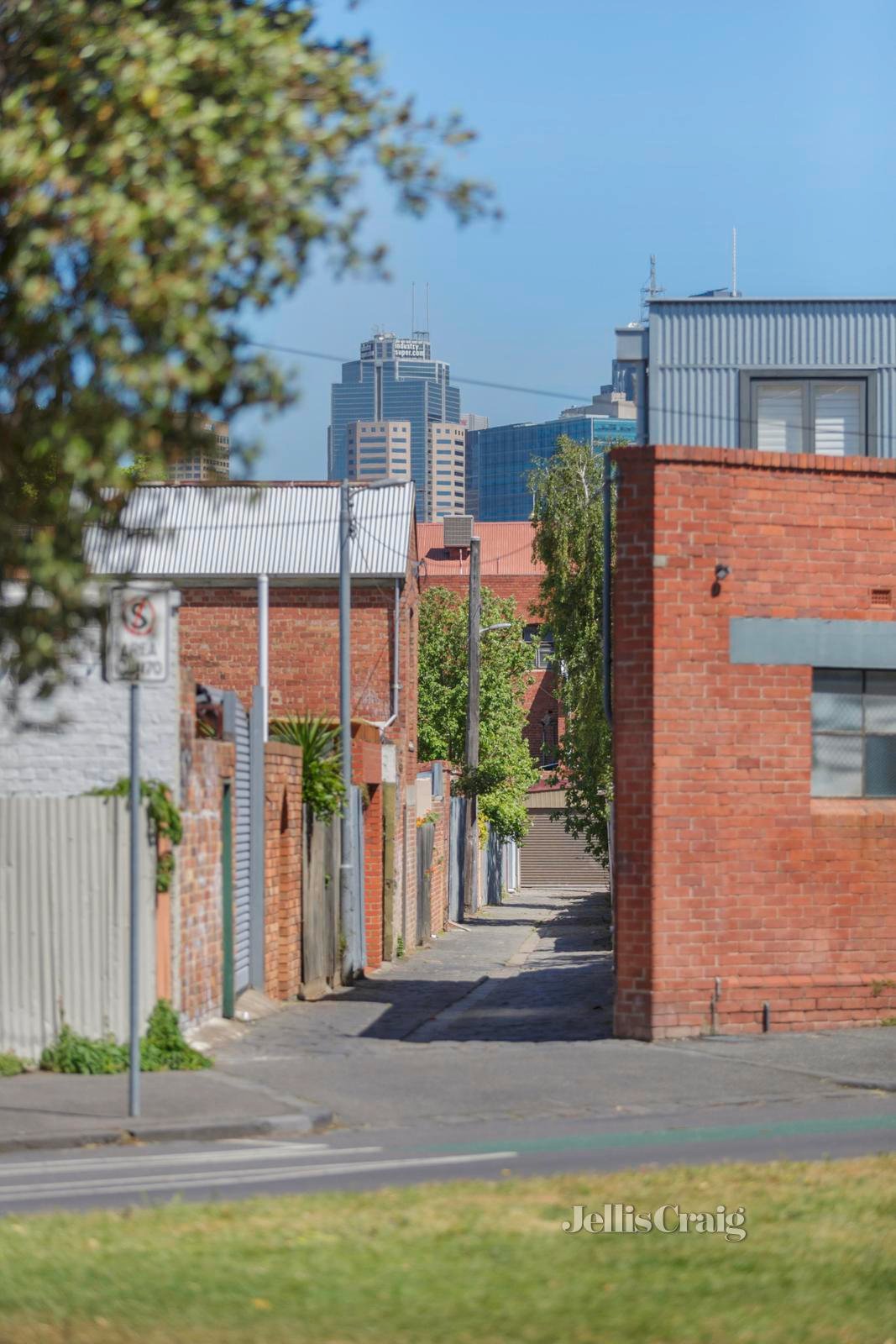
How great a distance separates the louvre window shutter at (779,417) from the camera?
18.2 metres

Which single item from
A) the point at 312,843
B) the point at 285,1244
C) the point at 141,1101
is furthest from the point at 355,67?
the point at 312,843

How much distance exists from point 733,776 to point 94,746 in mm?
5534

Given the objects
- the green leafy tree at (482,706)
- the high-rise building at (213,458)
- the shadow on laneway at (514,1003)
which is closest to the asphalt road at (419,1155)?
the high-rise building at (213,458)

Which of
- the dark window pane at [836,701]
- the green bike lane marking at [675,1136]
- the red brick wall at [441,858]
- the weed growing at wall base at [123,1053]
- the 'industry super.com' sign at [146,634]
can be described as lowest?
the red brick wall at [441,858]

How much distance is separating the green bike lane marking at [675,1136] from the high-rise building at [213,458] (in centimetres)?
480

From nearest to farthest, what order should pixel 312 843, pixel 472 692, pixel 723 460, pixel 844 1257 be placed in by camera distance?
1. pixel 844 1257
2. pixel 723 460
3. pixel 312 843
4. pixel 472 692

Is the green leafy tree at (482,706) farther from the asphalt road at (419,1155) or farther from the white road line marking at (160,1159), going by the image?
the white road line marking at (160,1159)

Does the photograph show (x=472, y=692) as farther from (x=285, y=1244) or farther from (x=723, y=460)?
(x=285, y=1244)

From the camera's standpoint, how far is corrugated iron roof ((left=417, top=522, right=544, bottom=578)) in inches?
3494

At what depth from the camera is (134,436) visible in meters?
6.18

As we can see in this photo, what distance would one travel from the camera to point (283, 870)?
19.7 metres

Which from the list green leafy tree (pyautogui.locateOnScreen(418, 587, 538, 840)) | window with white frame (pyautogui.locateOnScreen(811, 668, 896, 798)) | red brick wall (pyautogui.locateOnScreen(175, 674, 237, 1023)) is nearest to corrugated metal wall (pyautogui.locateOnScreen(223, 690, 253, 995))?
red brick wall (pyautogui.locateOnScreen(175, 674, 237, 1023))

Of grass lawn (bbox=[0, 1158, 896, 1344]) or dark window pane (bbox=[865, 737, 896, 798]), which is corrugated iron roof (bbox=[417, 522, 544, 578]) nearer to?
dark window pane (bbox=[865, 737, 896, 798])

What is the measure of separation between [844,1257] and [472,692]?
128ft
